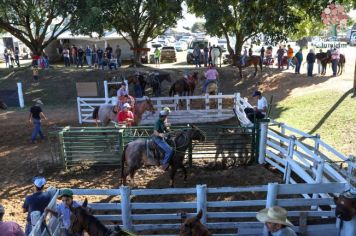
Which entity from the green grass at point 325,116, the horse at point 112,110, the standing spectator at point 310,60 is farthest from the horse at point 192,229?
the standing spectator at point 310,60

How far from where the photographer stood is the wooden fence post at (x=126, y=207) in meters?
6.79

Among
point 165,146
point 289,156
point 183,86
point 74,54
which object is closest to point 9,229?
point 165,146

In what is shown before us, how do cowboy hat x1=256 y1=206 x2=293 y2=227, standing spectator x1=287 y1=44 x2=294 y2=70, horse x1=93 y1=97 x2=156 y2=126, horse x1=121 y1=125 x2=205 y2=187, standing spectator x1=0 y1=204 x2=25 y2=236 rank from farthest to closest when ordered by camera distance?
standing spectator x1=287 y1=44 x2=294 y2=70 < horse x1=93 y1=97 x2=156 y2=126 < horse x1=121 y1=125 x2=205 y2=187 < standing spectator x1=0 y1=204 x2=25 y2=236 < cowboy hat x1=256 y1=206 x2=293 y2=227

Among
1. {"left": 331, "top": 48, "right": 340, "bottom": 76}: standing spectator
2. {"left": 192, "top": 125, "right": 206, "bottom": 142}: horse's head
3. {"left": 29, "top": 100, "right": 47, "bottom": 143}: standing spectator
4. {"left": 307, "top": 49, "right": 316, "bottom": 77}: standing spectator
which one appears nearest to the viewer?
{"left": 192, "top": 125, "right": 206, "bottom": 142}: horse's head

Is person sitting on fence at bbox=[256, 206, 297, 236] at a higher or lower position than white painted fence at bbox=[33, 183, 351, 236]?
higher

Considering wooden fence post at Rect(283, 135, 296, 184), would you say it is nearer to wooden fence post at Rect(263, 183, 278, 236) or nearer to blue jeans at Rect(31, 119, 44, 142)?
wooden fence post at Rect(263, 183, 278, 236)

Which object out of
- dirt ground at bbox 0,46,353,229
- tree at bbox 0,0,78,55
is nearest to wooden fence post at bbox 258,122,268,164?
dirt ground at bbox 0,46,353,229

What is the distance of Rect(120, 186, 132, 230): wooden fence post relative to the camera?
267 inches

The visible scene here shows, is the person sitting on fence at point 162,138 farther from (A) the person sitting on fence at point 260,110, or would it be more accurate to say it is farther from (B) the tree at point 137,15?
(B) the tree at point 137,15

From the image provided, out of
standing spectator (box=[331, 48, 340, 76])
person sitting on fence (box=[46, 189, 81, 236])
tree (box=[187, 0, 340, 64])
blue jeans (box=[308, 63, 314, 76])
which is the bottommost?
person sitting on fence (box=[46, 189, 81, 236])

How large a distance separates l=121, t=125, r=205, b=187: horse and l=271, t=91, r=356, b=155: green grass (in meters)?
5.56

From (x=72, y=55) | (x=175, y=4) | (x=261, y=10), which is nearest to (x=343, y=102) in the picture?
(x=261, y=10)

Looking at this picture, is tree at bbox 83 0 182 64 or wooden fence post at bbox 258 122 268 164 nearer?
wooden fence post at bbox 258 122 268 164

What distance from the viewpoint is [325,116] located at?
16.0 metres
